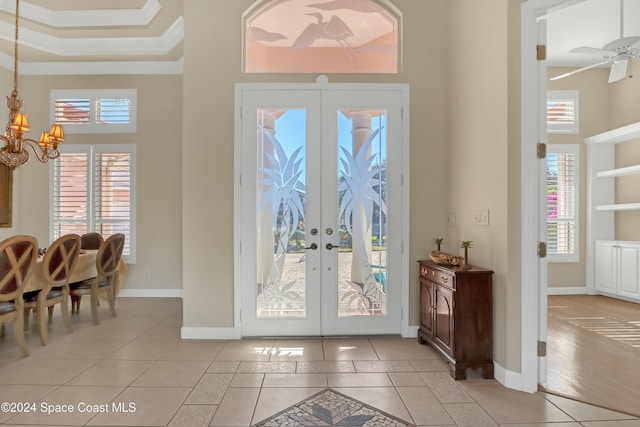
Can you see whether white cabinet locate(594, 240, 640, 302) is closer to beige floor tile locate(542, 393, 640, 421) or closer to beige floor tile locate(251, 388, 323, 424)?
beige floor tile locate(542, 393, 640, 421)

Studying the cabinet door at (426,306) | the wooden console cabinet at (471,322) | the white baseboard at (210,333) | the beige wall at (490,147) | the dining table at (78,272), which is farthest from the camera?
the white baseboard at (210,333)

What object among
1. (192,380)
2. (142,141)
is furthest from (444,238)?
(142,141)

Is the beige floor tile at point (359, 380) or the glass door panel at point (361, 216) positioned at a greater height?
the glass door panel at point (361, 216)

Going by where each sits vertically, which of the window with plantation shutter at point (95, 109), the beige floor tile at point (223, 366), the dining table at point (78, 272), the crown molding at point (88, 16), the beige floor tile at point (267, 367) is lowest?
the beige floor tile at point (267, 367)

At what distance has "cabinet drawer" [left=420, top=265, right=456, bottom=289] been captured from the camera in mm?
2893

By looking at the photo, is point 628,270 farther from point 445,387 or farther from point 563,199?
Answer: point 445,387

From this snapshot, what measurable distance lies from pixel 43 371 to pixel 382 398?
268 centimetres

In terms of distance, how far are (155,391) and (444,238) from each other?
293 cm

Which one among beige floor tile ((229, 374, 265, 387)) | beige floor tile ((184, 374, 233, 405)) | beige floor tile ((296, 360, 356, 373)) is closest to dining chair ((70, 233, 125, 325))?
beige floor tile ((184, 374, 233, 405))

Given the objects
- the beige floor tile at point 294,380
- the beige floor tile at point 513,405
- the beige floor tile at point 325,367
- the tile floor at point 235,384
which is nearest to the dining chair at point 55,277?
the tile floor at point 235,384

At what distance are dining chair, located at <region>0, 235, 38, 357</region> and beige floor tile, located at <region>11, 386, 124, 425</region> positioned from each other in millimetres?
971

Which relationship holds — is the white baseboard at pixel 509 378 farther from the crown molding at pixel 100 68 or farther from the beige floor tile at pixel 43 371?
the crown molding at pixel 100 68

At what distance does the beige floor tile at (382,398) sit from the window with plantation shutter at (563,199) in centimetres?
477

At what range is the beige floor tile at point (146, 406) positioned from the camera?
2195 mm
